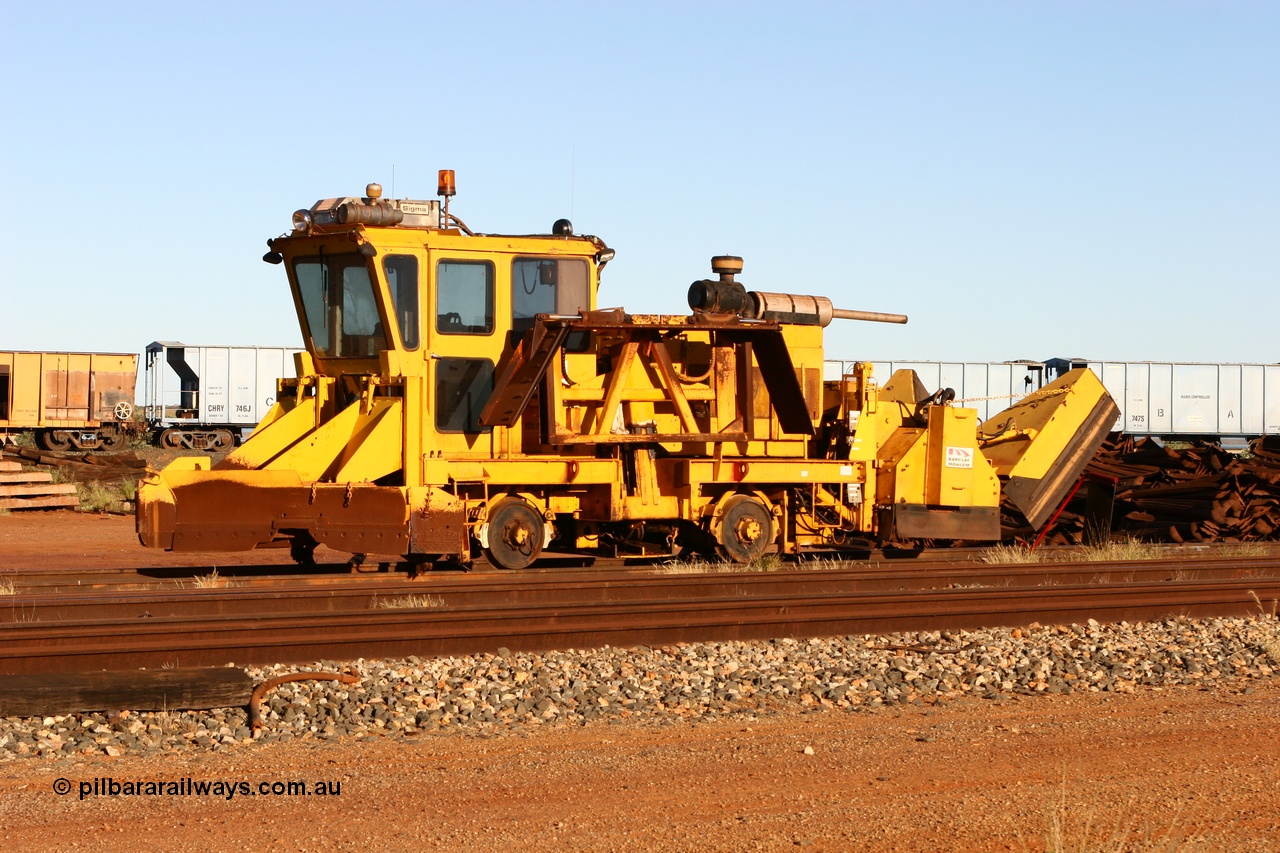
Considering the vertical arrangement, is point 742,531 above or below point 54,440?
below

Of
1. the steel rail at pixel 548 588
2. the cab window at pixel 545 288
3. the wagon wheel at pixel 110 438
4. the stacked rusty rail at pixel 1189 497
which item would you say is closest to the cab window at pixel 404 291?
the cab window at pixel 545 288

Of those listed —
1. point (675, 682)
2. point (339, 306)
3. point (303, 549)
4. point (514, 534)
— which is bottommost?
point (675, 682)

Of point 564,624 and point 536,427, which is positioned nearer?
point 564,624

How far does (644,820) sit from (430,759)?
132 centimetres

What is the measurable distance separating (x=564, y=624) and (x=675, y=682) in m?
1.39

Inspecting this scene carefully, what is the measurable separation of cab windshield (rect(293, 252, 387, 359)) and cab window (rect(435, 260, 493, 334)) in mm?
563

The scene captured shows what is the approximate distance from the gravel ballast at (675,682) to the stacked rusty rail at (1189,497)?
8.05m

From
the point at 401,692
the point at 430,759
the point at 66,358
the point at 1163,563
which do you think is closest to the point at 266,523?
the point at 401,692

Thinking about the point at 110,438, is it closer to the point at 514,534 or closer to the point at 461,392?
the point at 461,392

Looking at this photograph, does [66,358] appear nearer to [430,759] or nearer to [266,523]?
[266,523]

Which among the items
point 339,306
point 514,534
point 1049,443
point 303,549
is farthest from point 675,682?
point 1049,443

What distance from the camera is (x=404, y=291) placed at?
1244 centimetres

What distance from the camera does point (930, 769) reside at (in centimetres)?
609

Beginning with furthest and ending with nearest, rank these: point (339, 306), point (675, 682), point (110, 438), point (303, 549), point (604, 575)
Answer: point (110, 438)
point (303, 549)
point (339, 306)
point (604, 575)
point (675, 682)
